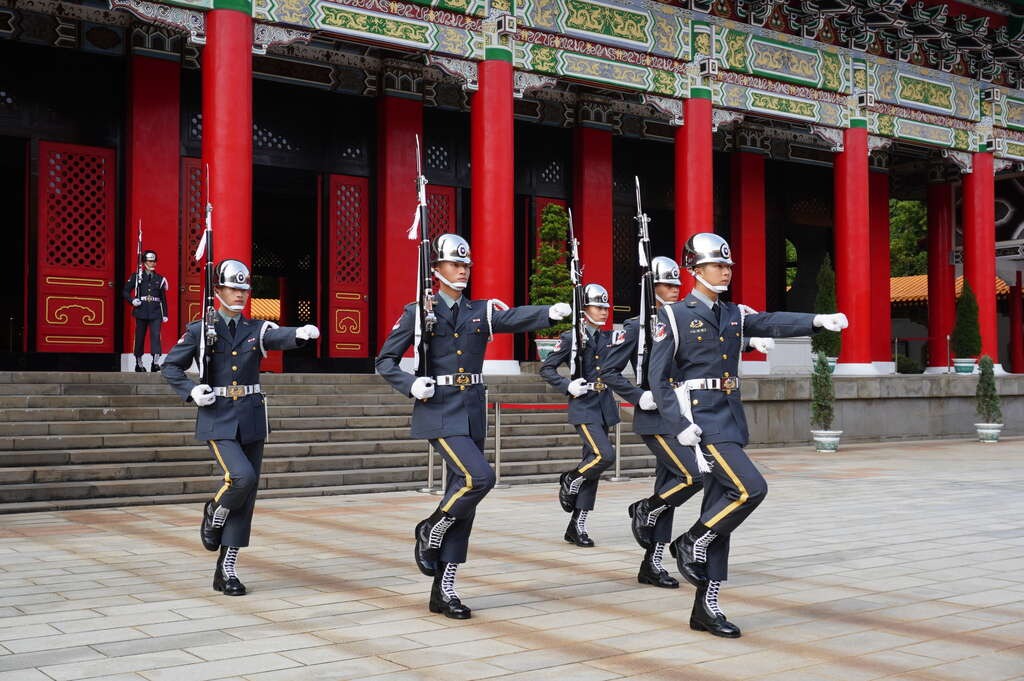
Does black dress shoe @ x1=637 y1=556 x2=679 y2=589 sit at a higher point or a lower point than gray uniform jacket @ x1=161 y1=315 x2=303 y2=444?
lower

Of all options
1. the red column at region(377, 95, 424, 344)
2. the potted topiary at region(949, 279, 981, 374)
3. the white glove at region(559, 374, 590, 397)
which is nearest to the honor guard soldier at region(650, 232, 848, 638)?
the white glove at region(559, 374, 590, 397)

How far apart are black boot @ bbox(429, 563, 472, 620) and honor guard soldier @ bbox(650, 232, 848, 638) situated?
1054mm

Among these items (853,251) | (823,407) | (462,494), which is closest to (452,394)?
(462,494)

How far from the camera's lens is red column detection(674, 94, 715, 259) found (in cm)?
1683

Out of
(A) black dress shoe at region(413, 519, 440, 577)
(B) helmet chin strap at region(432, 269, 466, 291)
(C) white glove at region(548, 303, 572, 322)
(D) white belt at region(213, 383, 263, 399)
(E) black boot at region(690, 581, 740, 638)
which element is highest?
(B) helmet chin strap at region(432, 269, 466, 291)

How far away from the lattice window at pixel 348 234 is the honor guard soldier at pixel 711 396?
1217cm

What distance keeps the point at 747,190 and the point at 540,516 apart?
13845 millimetres

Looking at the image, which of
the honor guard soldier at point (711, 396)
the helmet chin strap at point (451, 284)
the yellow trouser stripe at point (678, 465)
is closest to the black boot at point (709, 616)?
the honor guard soldier at point (711, 396)

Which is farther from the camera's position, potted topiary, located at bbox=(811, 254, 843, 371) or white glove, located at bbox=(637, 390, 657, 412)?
potted topiary, located at bbox=(811, 254, 843, 371)

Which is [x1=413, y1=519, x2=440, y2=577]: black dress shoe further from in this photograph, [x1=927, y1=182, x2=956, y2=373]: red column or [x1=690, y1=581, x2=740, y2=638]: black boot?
[x1=927, y1=182, x2=956, y2=373]: red column

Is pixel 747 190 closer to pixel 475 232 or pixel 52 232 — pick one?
pixel 475 232

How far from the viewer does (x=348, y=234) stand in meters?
17.0

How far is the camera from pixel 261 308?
2934cm

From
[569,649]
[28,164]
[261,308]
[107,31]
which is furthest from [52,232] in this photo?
[261,308]
